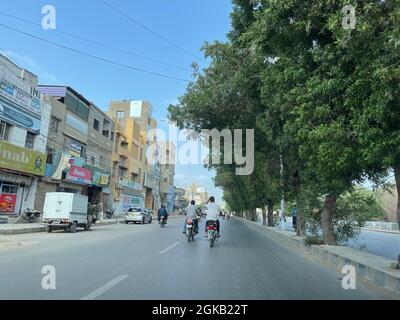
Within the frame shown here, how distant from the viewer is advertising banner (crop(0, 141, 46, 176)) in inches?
971

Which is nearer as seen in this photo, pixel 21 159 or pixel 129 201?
pixel 21 159

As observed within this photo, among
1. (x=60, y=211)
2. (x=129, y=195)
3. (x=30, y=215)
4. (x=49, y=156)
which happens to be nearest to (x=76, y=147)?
(x=49, y=156)

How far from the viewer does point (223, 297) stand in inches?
259

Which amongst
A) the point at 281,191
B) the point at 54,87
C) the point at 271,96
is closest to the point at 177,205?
→ the point at 54,87

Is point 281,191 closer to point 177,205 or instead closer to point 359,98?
point 359,98

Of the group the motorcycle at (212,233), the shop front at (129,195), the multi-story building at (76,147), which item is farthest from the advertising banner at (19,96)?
the shop front at (129,195)

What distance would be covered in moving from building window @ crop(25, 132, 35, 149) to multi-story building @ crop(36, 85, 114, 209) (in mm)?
2451

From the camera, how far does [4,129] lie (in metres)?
25.5

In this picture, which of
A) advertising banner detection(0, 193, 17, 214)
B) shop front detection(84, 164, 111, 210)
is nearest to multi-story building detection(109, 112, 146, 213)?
shop front detection(84, 164, 111, 210)

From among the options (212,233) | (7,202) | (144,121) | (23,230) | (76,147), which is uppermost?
(144,121)

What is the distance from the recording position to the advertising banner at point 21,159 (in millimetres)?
24656

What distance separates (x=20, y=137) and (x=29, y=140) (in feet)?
5.51
